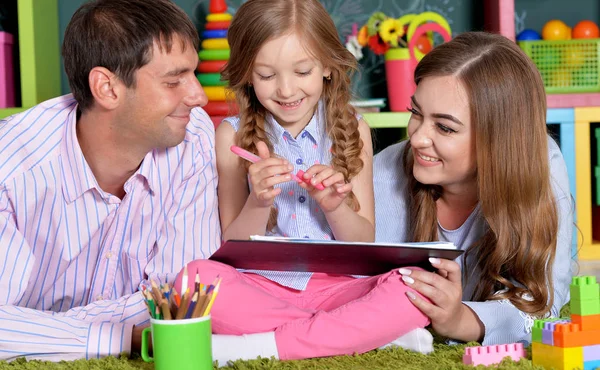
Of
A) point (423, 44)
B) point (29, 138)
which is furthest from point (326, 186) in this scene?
point (423, 44)

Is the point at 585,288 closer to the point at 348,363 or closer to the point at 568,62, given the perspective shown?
the point at 348,363

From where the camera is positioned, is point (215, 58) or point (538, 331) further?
point (215, 58)

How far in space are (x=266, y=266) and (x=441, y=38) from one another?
172 centimetres

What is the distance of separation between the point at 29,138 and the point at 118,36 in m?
0.25

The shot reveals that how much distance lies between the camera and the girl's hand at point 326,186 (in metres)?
1.53

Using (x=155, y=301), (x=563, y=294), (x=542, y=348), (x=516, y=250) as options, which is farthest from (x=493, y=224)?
(x=155, y=301)

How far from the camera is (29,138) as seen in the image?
1590mm

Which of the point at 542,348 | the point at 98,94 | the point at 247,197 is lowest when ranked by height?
the point at 542,348

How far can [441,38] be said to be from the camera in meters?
3.03

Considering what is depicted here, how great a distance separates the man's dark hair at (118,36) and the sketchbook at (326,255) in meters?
0.42

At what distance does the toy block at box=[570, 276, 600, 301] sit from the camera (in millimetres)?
1237

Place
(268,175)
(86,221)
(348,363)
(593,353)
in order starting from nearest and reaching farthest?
(593,353), (348,363), (268,175), (86,221)

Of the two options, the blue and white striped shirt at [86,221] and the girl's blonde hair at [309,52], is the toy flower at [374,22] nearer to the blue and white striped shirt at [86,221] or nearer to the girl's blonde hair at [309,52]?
the girl's blonde hair at [309,52]

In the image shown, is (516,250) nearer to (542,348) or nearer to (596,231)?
(542,348)
